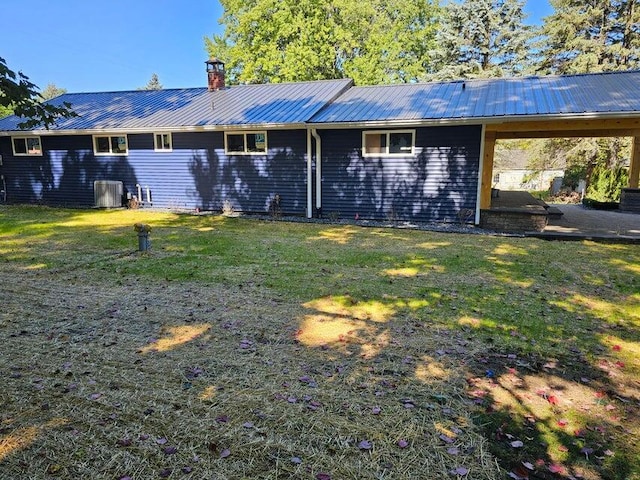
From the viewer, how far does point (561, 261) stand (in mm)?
6340

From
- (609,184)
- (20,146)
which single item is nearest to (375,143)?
(609,184)

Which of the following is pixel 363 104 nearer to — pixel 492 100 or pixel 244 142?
pixel 492 100

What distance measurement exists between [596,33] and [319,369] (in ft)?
81.9

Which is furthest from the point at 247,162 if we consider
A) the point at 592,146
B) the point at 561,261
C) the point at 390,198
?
the point at 592,146

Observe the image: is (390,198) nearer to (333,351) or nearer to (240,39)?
(333,351)

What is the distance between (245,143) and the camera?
11.8 metres

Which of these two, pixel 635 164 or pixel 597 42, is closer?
pixel 635 164

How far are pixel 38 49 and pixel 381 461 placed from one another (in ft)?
149

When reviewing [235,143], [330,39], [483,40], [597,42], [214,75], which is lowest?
[235,143]

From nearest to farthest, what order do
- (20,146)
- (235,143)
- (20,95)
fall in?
(20,95)
(235,143)
(20,146)

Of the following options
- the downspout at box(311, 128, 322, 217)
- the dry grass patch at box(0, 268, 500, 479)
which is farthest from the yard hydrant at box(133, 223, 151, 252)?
the downspout at box(311, 128, 322, 217)

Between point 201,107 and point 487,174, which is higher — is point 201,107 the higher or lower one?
the higher one

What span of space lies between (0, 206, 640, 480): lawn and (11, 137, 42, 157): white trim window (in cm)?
978

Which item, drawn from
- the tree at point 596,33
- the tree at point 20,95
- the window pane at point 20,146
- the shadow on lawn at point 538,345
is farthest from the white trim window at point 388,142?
the tree at point 596,33
